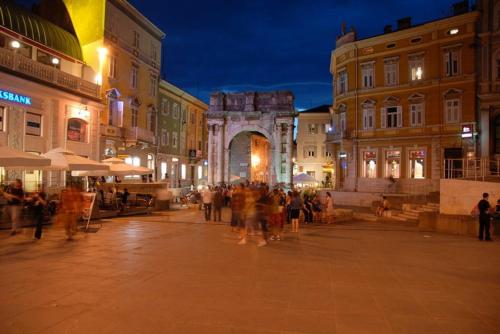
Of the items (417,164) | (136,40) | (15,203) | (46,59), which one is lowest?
(15,203)

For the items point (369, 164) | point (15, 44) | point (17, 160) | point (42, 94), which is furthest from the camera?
point (369, 164)

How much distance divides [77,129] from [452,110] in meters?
27.1

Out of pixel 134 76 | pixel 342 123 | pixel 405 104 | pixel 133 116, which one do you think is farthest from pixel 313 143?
pixel 134 76

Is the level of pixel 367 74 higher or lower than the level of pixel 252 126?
higher

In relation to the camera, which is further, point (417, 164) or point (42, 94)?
point (417, 164)

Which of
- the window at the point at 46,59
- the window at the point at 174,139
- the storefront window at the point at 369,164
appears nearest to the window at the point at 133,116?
the window at the point at 46,59

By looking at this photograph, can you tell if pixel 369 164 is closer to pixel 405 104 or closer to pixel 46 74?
pixel 405 104

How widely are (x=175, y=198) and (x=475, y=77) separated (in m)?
24.6

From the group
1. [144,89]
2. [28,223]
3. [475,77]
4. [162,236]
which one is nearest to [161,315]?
[162,236]

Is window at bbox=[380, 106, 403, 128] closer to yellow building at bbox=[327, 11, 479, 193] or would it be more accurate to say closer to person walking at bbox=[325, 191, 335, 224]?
yellow building at bbox=[327, 11, 479, 193]

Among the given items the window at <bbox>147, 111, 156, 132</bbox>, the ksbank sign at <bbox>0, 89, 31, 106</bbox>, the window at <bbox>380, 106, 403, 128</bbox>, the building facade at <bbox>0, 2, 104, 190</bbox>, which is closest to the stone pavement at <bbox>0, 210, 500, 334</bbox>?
the ksbank sign at <bbox>0, 89, 31, 106</bbox>

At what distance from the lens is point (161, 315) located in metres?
5.84

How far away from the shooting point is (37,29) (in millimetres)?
25141

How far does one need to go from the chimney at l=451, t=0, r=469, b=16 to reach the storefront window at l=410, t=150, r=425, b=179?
36.3ft
